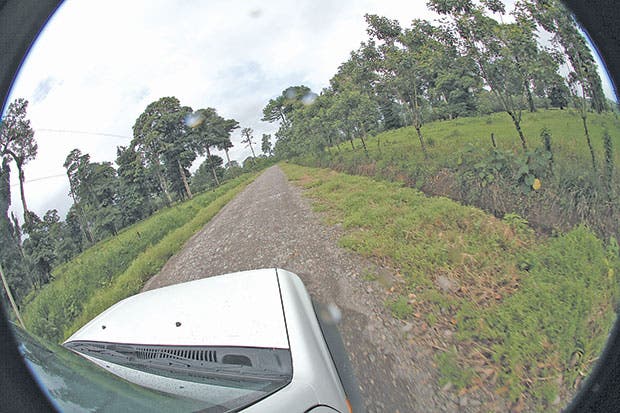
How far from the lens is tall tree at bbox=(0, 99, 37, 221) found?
1.33 m

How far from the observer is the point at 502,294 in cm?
191

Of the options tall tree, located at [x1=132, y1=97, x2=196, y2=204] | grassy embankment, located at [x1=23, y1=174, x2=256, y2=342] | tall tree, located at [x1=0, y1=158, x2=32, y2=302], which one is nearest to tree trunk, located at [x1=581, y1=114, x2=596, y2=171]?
tall tree, located at [x1=132, y1=97, x2=196, y2=204]

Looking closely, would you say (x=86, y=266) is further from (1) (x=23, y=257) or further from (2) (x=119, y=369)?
(2) (x=119, y=369)

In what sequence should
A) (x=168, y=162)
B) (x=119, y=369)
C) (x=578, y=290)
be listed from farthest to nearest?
(x=168, y=162) < (x=578, y=290) < (x=119, y=369)

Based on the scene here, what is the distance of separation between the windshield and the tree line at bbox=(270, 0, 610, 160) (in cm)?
226

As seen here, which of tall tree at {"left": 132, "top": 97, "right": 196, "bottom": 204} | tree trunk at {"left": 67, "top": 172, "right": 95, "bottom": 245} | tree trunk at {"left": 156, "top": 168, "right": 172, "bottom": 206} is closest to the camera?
tree trunk at {"left": 67, "top": 172, "right": 95, "bottom": 245}

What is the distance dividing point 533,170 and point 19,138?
5.05m

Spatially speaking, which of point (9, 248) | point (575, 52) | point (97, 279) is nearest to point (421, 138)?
point (575, 52)

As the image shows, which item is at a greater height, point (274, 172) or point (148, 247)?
point (274, 172)

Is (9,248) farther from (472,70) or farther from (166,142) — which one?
(472,70)

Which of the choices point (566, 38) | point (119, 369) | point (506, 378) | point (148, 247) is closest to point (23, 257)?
point (119, 369)

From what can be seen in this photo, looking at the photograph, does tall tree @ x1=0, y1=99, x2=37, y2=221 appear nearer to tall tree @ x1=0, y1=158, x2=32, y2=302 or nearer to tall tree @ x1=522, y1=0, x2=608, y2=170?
tall tree @ x1=0, y1=158, x2=32, y2=302

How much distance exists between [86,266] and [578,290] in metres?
4.01

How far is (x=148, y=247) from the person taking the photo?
3.36 metres
